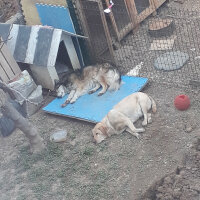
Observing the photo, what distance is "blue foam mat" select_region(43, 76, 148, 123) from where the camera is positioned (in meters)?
8.47

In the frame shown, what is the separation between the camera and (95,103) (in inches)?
348

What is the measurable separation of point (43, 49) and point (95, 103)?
1742 millimetres

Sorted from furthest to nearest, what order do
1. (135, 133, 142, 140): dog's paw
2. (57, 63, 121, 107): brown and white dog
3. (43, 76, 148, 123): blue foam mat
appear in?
(57, 63, 121, 107): brown and white dog, (43, 76, 148, 123): blue foam mat, (135, 133, 142, 140): dog's paw

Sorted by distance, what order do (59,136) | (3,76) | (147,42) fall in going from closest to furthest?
(59,136)
(3,76)
(147,42)

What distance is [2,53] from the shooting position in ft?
29.7

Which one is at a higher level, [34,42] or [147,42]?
[34,42]

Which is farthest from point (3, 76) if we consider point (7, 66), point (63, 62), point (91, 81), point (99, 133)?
point (99, 133)

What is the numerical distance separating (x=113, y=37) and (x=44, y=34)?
220 cm

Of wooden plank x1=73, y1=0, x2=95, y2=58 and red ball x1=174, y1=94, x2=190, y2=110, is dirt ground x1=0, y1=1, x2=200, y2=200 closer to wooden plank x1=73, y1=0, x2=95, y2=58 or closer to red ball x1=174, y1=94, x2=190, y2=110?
red ball x1=174, y1=94, x2=190, y2=110

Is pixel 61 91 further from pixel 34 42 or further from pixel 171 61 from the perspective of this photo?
pixel 171 61

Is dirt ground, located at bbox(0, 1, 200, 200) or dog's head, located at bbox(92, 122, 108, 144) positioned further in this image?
dog's head, located at bbox(92, 122, 108, 144)

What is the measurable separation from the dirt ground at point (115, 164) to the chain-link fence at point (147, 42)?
938 mm

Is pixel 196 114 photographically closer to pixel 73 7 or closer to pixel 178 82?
pixel 178 82

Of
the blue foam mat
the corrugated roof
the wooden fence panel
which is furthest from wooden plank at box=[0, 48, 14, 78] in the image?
the blue foam mat
